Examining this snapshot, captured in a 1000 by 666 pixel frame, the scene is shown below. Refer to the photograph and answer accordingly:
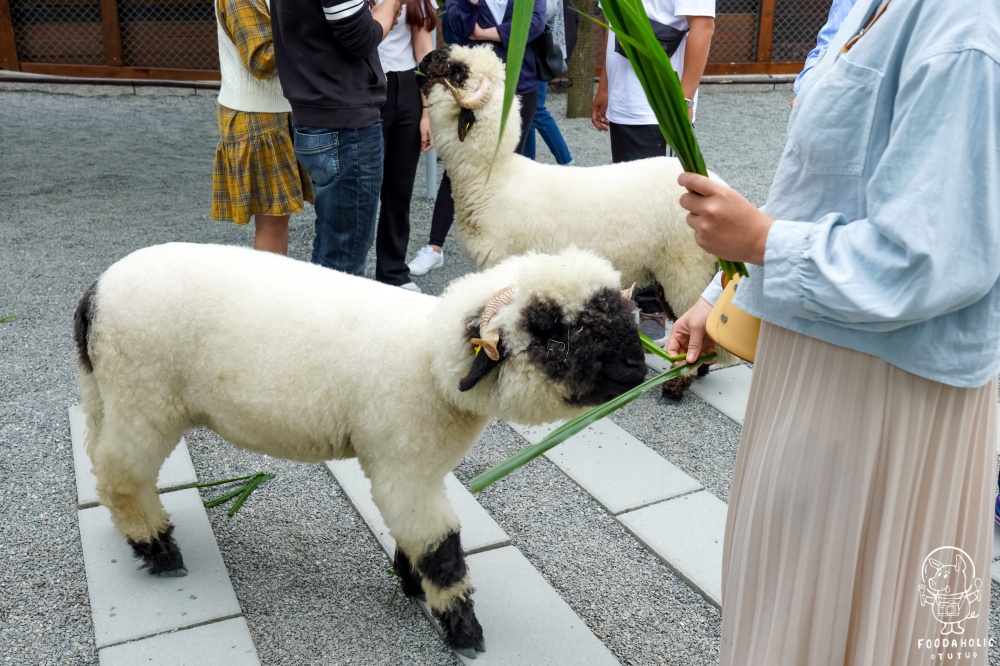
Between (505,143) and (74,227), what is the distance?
4198 millimetres

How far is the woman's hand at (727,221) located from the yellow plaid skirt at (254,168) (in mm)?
3129

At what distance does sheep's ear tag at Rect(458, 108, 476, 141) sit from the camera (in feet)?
13.6

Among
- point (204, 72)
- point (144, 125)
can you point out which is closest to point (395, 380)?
point (144, 125)

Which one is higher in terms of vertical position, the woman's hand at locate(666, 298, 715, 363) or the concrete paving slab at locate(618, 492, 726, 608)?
the woman's hand at locate(666, 298, 715, 363)

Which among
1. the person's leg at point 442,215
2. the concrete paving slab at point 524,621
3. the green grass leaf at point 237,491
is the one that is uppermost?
the person's leg at point 442,215

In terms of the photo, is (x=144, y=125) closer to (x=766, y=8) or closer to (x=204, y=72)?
(x=204, y=72)

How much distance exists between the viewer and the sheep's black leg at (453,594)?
8.23ft

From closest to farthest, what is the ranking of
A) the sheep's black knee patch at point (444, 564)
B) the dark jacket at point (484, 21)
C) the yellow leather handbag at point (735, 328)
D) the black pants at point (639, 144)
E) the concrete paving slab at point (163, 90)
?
the yellow leather handbag at point (735, 328)
the sheep's black knee patch at point (444, 564)
the black pants at point (639, 144)
the dark jacket at point (484, 21)
the concrete paving slab at point (163, 90)

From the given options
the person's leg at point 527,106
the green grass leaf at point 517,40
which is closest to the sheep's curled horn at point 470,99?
the person's leg at point 527,106

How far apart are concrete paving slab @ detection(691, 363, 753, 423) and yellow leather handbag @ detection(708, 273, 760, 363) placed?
8.12 ft

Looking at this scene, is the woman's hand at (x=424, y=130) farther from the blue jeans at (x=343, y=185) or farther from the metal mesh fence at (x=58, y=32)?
the metal mesh fence at (x=58, y=32)

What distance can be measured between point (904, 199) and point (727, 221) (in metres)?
0.26

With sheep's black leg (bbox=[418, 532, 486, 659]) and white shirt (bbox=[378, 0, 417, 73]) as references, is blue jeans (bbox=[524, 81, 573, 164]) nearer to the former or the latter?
white shirt (bbox=[378, 0, 417, 73])

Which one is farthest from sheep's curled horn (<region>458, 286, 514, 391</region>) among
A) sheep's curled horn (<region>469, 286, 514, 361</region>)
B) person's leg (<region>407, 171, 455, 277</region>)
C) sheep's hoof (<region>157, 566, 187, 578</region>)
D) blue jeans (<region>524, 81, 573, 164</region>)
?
blue jeans (<region>524, 81, 573, 164</region>)
